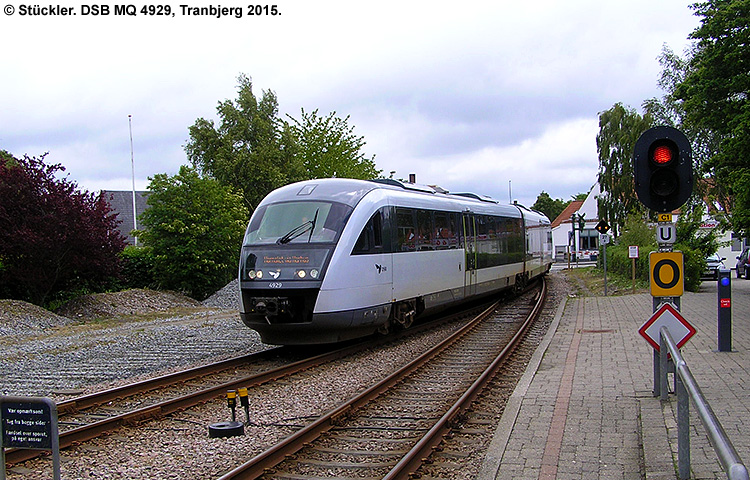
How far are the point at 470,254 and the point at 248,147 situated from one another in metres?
31.9

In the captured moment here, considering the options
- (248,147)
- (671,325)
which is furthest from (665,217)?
(248,147)

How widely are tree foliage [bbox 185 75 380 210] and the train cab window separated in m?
30.7

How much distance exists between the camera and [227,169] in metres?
45.2

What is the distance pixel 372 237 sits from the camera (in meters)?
12.5

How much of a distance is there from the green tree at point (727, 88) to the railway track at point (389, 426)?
12.3 metres

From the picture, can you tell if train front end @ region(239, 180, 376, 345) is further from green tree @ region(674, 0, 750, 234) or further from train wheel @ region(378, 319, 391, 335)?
green tree @ region(674, 0, 750, 234)

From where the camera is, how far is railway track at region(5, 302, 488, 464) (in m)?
7.16

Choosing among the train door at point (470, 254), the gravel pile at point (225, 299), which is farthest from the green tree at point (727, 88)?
A: the gravel pile at point (225, 299)

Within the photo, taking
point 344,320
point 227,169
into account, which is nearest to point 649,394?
point 344,320

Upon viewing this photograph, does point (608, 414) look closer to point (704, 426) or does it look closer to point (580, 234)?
point (704, 426)

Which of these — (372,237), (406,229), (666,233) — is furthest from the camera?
(406,229)

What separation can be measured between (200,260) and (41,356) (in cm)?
1379

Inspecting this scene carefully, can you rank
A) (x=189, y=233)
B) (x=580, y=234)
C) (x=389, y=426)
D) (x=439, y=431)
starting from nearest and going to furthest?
1. (x=439, y=431)
2. (x=389, y=426)
3. (x=189, y=233)
4. (x=580, y=234)

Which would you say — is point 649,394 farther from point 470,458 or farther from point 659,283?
point 470,458
